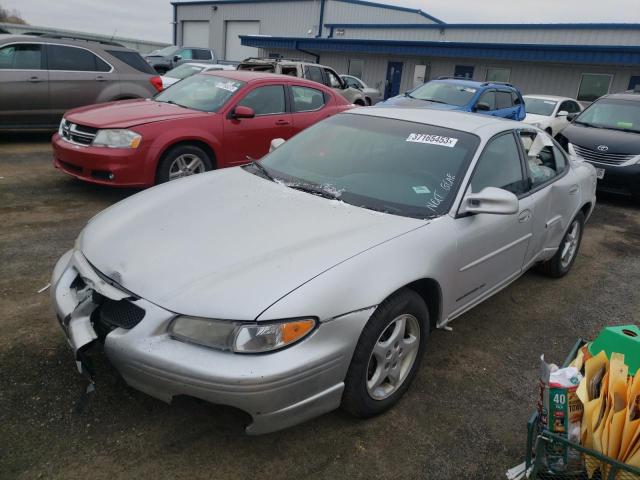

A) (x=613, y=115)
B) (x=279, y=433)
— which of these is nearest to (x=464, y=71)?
(x=613, y=115)

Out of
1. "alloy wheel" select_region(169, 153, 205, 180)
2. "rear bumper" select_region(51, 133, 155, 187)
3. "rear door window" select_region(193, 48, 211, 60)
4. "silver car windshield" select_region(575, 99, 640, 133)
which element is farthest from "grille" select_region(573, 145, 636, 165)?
"rear door window" select_region(193, 48, 211, 60)

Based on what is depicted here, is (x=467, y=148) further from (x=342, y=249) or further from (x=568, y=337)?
(x=568, y=337)

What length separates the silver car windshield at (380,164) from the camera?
313cm

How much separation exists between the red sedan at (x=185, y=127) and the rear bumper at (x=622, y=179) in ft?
14.2

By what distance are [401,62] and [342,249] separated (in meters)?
23.8

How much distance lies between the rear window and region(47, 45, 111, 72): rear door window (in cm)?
32

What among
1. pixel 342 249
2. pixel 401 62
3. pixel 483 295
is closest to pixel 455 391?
pixel 483 295

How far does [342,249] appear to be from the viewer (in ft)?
8.29

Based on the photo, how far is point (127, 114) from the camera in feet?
19.9

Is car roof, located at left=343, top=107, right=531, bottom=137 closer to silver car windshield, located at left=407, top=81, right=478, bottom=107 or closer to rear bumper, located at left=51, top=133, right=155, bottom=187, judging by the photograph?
rear bumper, located at left=51, top=133, right=155, bottom=187

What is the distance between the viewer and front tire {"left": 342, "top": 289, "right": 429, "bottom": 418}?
2.44m

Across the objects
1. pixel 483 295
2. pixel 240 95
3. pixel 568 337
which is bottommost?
pixel 568 337

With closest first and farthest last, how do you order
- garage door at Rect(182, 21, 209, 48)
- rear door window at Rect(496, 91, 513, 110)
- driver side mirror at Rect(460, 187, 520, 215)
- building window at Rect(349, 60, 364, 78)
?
driver side mirror at Rect(460, 187, 520, 215) < rear door window at Rect(496, 91, 513, 110) < building window at Rect(349, 60, 364, 78) < garage door at Rect(182, 21, 209, 48)

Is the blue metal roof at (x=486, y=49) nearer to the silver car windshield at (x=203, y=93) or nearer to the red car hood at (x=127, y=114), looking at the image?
the silver car windshield at (x=203, y=93)
